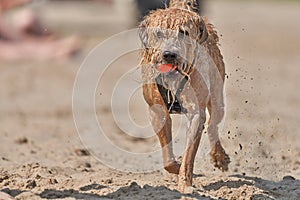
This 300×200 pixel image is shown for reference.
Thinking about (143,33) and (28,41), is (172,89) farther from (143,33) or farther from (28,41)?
(28,41)

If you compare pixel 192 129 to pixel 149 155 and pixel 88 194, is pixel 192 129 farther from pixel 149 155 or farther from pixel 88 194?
pixel 149 155

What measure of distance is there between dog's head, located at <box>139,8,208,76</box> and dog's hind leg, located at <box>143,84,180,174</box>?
317 mm

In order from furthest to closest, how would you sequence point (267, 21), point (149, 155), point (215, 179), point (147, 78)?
point (267, 21)
point (149, 155)
point (215, 179)
point (147, 78)

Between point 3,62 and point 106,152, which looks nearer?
point 106,152

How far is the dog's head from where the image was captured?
593 centimetres

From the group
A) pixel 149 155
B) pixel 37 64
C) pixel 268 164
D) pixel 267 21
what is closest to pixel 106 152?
pixel 149 155

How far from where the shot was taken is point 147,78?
6.23 metres

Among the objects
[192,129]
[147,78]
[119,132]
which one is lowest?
[119,132]

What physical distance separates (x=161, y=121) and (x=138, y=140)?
364cm

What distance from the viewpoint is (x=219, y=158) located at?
741 cm

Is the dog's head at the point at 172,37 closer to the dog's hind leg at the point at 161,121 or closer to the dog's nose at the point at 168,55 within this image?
the dog's nose at the point at 168,55

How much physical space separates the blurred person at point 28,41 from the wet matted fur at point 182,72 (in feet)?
40.3

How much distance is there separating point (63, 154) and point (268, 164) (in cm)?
208

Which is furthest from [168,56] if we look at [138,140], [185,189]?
[138,140]
